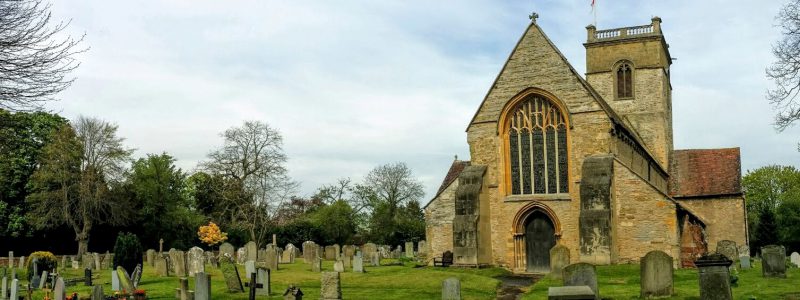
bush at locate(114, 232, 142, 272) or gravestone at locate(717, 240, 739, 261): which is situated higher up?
bush at locate(114, 232, 142, 272)

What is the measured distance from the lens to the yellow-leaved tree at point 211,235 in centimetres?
4841

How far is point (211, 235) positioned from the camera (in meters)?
48.6

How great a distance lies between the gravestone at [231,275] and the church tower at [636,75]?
84.7ft

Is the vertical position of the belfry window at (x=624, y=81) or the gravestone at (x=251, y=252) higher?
the belfry window at (x=624, y=81)

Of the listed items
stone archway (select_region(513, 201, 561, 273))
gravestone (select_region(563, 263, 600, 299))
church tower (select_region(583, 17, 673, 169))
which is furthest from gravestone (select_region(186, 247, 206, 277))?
church tower (select_region(583, 17, 673, 169))

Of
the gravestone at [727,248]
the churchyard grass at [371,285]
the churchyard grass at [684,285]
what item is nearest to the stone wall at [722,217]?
the gravestone at [727,248]

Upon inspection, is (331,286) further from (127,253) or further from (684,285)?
(127,253)

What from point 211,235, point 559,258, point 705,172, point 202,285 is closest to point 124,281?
point 202,285

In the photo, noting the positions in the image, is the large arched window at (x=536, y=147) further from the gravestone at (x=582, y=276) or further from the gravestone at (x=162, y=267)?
the gravestone at (x=162, y=267)

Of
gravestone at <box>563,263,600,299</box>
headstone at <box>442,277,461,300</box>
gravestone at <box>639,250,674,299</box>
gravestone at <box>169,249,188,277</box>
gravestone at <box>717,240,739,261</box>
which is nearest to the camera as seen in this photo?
gravestone at <box>563,263,600,299</box>

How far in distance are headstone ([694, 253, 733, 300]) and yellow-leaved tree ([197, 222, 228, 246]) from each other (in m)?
38.5

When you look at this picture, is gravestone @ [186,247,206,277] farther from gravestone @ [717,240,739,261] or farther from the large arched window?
gravestone @ [717,240,739,261]

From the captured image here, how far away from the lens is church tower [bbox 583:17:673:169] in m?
40.1

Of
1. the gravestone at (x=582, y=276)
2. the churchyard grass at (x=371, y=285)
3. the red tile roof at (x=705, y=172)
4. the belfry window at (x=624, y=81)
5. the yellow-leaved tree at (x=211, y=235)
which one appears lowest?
the churchyard grass at (x=371, y=285)
